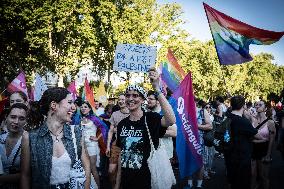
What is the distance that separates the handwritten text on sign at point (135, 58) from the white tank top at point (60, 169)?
2.71 m

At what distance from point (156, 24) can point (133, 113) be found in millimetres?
31944

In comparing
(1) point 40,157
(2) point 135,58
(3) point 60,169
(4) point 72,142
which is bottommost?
(3) point 60,169

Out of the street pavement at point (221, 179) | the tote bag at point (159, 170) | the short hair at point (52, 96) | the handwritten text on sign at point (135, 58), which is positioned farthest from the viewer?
the street pavement at point (221, 179)

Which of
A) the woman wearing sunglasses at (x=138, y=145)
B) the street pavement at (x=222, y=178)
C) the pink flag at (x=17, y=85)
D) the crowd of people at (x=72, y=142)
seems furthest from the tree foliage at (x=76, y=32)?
the woman wearing sunglasses at (x=138, y=145)

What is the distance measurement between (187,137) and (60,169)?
4132 millimetres

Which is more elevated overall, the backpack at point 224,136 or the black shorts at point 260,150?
the backpack at point 224,136

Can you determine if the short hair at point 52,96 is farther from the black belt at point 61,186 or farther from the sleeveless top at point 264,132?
the sleeveless top at point 264,132

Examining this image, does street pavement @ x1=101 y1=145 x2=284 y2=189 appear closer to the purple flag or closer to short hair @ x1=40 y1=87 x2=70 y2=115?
the purple flag

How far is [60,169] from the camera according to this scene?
3.28 meters

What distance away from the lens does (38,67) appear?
107ft

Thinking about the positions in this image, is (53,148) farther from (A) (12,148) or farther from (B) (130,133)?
(B) (130,133)

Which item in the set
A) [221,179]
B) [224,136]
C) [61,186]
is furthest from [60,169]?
[221,179]

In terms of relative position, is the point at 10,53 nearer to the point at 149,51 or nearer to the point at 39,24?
the point at 39,24

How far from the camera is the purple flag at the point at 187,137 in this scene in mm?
7102
